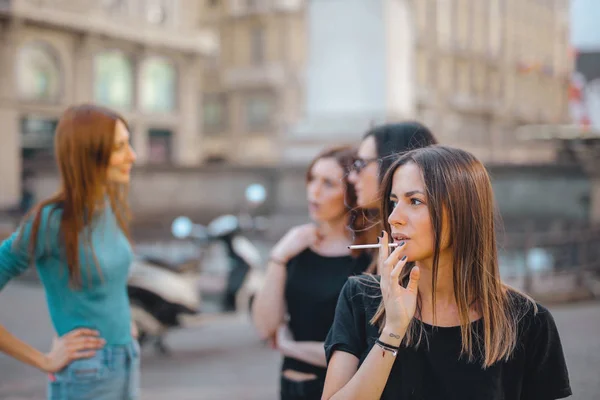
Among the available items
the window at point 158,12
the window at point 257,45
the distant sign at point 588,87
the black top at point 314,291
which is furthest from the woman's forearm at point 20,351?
the window at point 257,45

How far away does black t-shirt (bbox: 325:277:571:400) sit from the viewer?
201cm

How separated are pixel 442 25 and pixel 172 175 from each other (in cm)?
3773

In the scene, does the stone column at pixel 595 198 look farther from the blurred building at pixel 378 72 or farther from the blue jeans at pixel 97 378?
the blue jeans at pixel 97 378

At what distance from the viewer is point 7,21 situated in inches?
1096

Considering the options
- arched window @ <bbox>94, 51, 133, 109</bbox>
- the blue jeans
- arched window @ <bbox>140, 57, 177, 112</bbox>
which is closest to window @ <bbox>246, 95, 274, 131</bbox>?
arched window @ <bbox>140, 57, 177, 112</bbox>

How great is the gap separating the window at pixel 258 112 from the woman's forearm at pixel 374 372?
40974 mm

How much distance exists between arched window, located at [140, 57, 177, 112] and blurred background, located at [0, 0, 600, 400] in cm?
9

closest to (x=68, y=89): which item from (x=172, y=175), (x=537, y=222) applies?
(x=172, y=175)

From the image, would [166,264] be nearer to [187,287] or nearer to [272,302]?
[187,287]

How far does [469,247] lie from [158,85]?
117 ft

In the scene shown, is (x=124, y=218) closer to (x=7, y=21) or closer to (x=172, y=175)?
(x=172, y=175)

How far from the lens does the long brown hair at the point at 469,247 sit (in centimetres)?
202

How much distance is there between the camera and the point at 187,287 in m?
7.06

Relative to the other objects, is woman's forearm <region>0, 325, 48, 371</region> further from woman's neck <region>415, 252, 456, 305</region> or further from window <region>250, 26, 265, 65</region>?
window <region>250, 26, 265, 65</region>
